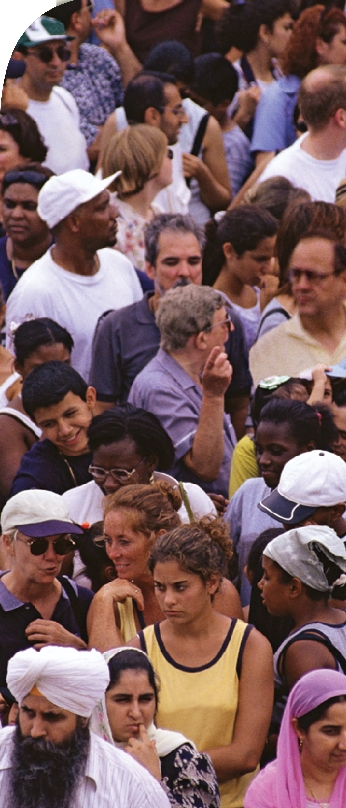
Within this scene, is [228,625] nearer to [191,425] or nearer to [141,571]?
[141,571]

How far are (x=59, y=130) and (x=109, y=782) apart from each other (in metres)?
4.93

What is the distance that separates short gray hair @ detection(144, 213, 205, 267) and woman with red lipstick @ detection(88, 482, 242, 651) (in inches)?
71.3

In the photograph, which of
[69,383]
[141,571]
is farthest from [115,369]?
[141,571]

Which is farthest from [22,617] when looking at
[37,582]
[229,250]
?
[229,250]

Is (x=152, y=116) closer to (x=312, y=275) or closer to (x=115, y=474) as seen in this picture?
(x=312, y=275)

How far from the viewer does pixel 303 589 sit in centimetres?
444

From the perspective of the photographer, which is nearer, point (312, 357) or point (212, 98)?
point (312, 357)

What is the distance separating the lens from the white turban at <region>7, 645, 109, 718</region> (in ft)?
11.9

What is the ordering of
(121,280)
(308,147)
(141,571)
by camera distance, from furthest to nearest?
(308,147) < (121,280) < (141,571)

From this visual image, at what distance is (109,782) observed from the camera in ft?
12.0

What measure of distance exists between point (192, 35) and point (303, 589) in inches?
209

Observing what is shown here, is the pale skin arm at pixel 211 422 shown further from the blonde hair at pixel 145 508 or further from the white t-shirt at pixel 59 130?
the white t-shirt at pixel 59 130

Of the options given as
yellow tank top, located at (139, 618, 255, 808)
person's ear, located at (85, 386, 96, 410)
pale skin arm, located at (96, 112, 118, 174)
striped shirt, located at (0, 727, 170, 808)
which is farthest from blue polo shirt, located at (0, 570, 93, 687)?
pale skin arm, located at (96, 112, 118, 174)

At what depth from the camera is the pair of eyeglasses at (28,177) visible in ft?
23.1
